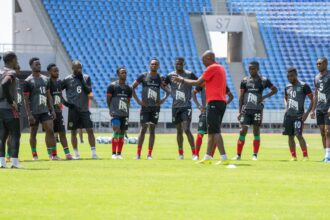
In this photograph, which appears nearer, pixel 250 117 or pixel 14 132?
pixel 14 132

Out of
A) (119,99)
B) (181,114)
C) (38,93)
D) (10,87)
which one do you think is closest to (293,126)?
(181,114)

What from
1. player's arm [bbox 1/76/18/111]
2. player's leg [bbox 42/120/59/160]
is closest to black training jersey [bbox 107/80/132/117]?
player's leg [bbox 42/120/59/160]

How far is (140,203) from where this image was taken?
1122 cm

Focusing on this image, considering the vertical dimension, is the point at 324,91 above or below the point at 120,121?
above

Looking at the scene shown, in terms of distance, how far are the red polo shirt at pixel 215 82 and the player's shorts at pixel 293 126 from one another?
374cm

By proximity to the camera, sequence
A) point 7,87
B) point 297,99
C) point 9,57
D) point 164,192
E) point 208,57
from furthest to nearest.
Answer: point 297,99, point 208,57, point 9,57, point 7,87, point 164,192

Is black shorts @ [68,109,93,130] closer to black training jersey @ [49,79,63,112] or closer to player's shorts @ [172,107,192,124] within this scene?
black training jersey @ [49,79,63,112]

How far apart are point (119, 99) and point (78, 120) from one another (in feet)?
3.69

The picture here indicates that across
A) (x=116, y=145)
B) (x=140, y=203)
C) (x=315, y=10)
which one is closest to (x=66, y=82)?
(x=116, y=145)

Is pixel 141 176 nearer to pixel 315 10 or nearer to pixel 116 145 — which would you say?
pixel 116 145

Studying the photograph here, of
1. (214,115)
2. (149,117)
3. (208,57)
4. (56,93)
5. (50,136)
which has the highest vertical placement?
(208,57)

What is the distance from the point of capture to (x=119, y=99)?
2320 cm

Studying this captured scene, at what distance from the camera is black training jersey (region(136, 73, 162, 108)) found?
74.8 feet

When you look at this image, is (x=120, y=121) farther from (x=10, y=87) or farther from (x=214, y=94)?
(x=10, y=87)
